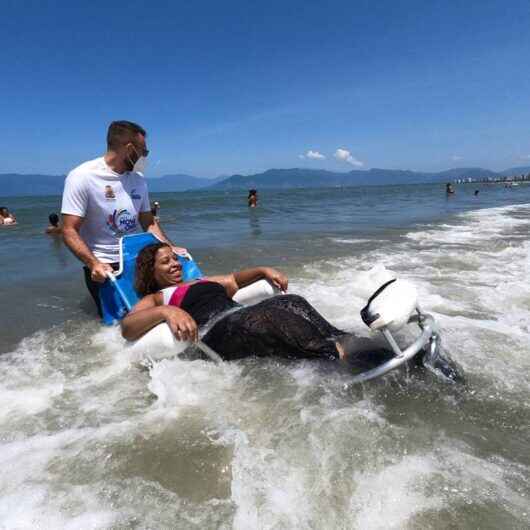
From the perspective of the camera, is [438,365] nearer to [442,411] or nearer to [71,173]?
[442,411]

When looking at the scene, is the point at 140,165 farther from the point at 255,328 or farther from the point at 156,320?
the point at 255,328

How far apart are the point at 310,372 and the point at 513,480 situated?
1.37 metres

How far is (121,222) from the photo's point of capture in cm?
443

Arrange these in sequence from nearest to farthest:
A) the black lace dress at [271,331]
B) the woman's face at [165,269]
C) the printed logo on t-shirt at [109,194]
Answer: the black lace dress at [271,331]
the woman's face at [165,269]
the printed logo on t-shirt at [109,194]

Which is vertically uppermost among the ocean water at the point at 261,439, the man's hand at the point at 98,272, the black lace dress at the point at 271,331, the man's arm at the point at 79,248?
the man's arm at the point at 79,248

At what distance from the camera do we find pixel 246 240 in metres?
12.0

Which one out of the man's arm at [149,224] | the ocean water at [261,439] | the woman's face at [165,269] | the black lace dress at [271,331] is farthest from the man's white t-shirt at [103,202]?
the black lace dress at [271,331]

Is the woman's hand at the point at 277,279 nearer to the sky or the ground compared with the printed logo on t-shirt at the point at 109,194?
nearer to the ground

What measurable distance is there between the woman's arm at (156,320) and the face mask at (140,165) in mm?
1798

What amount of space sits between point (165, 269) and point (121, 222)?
1.33 meters

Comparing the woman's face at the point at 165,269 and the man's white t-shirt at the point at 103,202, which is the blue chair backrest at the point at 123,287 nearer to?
the man's white t-shirt at the point at 103,202

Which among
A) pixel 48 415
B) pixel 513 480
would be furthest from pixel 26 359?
pixel 513 480

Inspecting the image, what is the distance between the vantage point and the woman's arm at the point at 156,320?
2.79 meters

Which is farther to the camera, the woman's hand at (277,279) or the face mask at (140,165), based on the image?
the face mask at (140,165)
